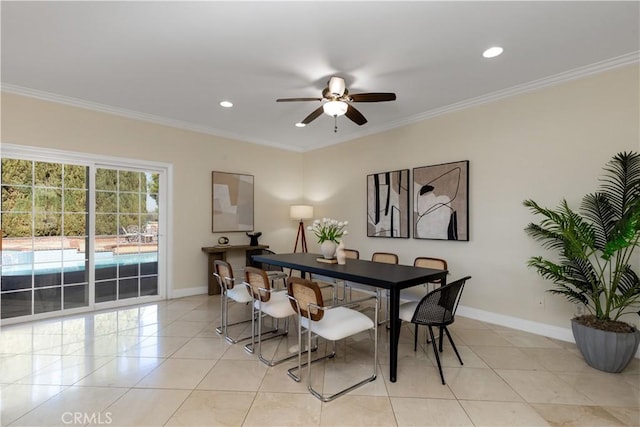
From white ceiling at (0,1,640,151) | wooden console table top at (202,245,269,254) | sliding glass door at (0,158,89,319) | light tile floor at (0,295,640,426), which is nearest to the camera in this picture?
light tile floor at (0,295,640,426)

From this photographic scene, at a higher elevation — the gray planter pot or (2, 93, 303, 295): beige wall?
(2, 93, 303, 295): beige wall

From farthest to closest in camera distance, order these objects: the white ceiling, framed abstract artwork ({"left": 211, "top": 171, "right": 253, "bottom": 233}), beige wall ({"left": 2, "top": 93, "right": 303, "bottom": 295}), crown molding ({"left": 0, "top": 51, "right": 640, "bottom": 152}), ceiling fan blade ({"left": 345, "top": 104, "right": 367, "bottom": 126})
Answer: framed abstract artwork ({"left": 211, "top": 171, "right": 253, "bottom": 233}), beige wall ({"left": 2, "top": 93, "right": 303, "bottom": 295}), ceiling fan blade ({"left": 345, "top": 104, "right": 367, "bottom": 126}), crown molding ({"left": 0, "top": 51, "right": 640, "bottom": 152}), the white ceiling

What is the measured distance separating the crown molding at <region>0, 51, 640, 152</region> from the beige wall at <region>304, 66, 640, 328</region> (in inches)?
2.8

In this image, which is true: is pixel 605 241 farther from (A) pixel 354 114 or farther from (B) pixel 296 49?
(B) pixel 296 49

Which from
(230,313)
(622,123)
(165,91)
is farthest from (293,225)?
(622,123)

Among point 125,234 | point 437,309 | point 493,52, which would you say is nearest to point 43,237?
point 125,234

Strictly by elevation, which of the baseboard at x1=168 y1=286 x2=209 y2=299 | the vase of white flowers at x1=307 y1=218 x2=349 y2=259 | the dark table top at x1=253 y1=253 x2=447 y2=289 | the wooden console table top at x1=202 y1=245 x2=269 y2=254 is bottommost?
the baseboard at x1=168 y1=286 x2=209 y2=299

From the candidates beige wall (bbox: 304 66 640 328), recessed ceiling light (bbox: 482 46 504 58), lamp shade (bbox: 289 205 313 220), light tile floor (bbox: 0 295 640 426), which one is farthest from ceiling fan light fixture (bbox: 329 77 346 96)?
lamp shade (bbox: 289 205 313 220)

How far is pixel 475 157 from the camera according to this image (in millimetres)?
3852

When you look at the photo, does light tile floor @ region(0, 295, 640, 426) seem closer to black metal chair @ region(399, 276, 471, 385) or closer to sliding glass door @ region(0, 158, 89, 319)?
black metal chair @ region(399, 276, 471, 385)

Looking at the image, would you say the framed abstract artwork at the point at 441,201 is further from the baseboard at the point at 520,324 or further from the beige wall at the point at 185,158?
the beige wall at the point at 185,158

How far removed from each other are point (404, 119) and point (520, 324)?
121 inches

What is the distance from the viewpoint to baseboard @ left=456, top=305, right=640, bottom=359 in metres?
3.17

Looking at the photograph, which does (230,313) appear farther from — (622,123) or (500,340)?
(622,123)
